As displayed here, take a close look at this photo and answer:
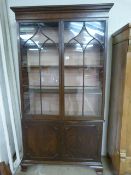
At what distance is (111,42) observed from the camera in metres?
2.26

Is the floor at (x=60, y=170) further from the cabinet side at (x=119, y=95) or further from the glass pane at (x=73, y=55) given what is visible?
the glass pane at (x=73, y=55)

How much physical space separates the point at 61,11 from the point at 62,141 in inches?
61.8

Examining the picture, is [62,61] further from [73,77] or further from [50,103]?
[50,103]

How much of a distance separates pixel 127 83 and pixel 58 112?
3.01 ft

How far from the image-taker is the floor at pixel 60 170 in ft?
7.23

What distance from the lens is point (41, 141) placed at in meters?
2.21

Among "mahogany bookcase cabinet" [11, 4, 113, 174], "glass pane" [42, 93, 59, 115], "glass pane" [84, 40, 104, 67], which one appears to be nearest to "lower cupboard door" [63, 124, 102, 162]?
"mahogany bookcase cabinet" [11, 4, 113, 174]

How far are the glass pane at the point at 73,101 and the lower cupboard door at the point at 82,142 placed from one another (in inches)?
7.1

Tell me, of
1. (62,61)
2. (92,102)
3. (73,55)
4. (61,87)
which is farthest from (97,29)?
(92,102)

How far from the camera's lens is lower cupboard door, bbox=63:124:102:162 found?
2.12 m

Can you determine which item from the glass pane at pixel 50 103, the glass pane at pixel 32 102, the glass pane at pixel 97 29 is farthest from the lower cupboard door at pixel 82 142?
the glass pane at pixel 97 29

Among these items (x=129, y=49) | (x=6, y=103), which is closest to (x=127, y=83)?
(x=129, y=49)

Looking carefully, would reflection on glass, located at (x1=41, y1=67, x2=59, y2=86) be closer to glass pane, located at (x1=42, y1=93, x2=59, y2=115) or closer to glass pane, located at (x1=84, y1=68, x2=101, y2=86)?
glass pane, located at (x1=42, y1=93, x2=59, y2=115)

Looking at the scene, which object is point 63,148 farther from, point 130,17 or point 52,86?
point 130,17
